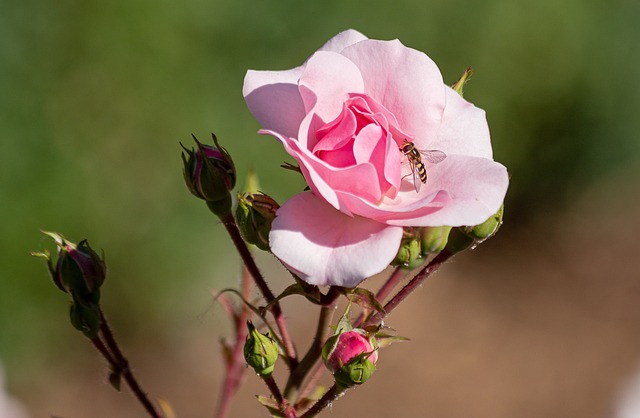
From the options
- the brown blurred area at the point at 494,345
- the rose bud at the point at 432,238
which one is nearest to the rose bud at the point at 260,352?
the rose bud at the point at 432,238

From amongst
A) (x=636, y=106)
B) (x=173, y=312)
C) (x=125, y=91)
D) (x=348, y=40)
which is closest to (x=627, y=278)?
(x=636, y=106)

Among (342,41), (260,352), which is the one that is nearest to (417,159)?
(342,41)

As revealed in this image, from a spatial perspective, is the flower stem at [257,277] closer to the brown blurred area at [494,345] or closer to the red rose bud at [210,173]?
the red rose bud at [210,173]

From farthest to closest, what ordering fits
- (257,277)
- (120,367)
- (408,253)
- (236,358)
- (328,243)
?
1. (236,358)
2. (120,367)
3. (257,277)
4. (408,253)
5. (328,243)

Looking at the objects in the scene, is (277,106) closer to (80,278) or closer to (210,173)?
(210,173)

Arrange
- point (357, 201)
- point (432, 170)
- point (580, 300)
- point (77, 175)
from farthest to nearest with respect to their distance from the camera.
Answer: point (580, 300), point (77, 175), point (432, 170), point (357, 201)

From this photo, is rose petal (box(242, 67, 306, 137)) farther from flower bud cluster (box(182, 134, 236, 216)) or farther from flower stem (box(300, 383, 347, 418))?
flower stem (box(300, 383, 347, 418))

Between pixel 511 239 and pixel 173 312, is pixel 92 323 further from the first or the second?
pixel 511 239
